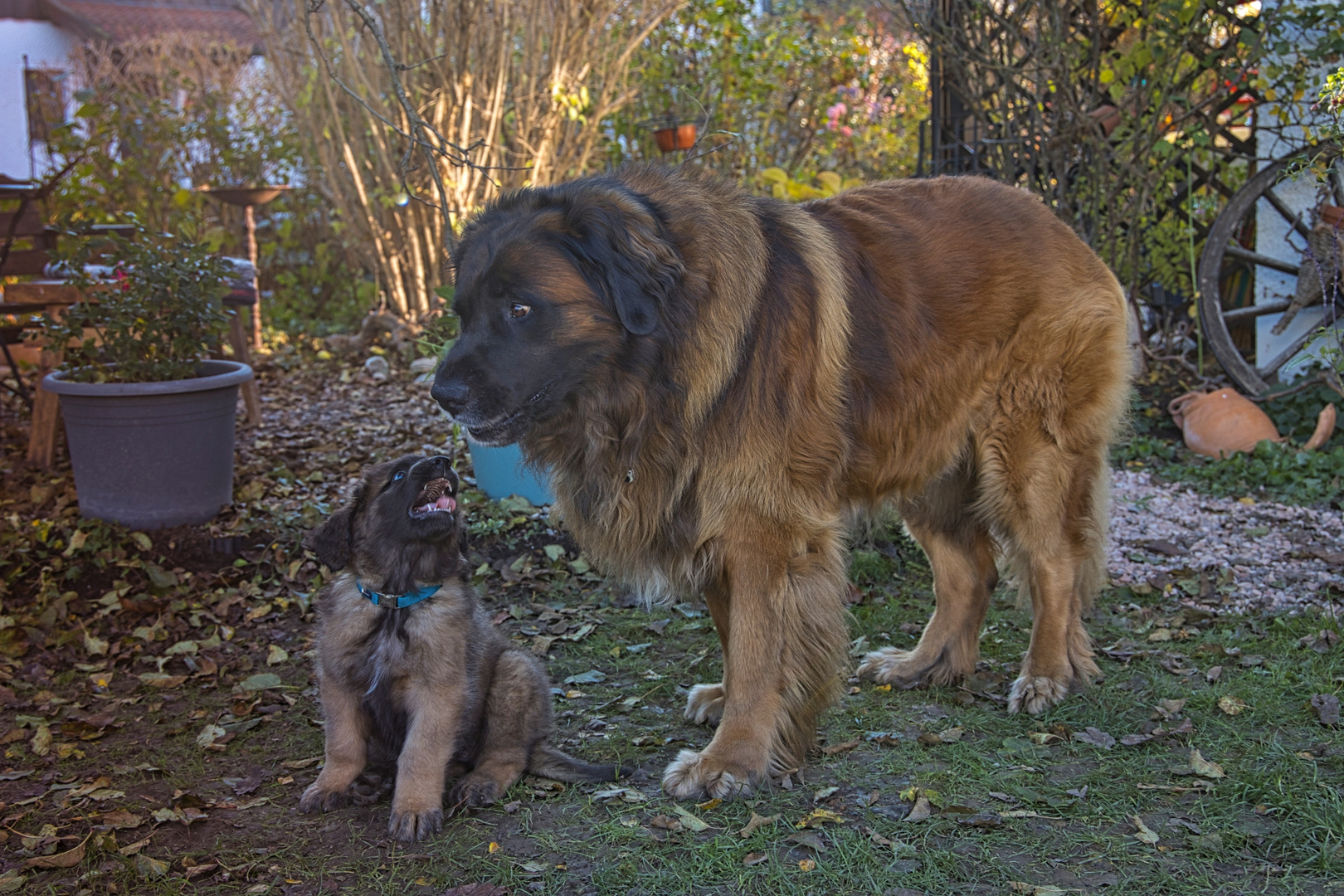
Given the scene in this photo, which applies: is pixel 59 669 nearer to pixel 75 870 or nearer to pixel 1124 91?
pixel 75 870

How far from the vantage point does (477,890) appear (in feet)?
8.66

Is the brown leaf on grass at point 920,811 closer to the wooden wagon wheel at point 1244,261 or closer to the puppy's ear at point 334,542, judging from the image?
the puppy's ear at point 334,542

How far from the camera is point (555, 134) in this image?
8336 mm

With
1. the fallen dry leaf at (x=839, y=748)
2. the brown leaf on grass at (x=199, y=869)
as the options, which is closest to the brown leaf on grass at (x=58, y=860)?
the brown leaf on grass at (x=199, y=869)

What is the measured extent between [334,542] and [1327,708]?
10.4 feet

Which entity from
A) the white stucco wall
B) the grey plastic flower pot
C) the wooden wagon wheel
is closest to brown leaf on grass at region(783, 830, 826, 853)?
the grey plastic flower pot

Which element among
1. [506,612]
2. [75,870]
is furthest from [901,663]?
[75,870]

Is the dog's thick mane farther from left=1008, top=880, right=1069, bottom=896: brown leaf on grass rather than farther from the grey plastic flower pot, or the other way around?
the grey plastic flower pot

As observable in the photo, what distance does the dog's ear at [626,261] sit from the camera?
2869 mm

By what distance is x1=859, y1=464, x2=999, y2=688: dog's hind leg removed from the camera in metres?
3.96

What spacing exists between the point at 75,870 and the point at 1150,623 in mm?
3886

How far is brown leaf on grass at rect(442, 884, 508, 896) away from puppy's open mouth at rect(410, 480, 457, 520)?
0.99 metres

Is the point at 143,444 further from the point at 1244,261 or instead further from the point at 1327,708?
the point at 1244,261

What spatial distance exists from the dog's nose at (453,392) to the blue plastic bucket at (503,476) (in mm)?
2236
